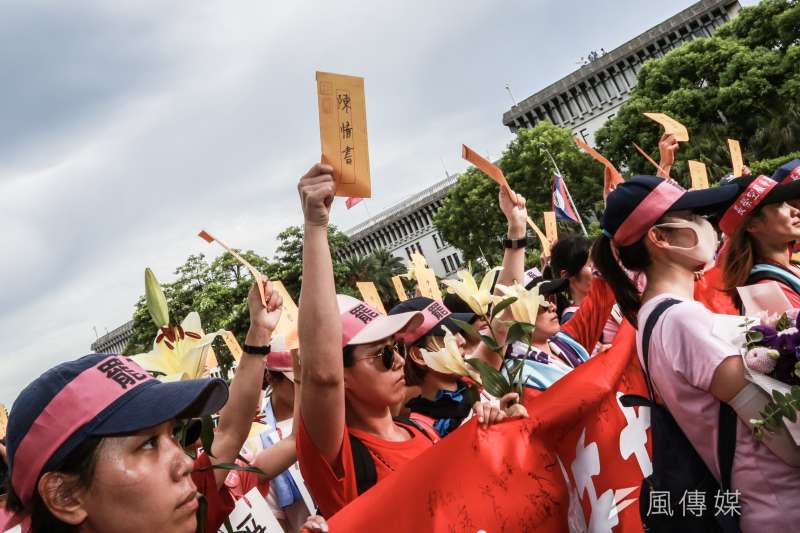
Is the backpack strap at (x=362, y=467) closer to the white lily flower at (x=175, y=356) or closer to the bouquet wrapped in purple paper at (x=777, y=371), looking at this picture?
the white lily flower at (x=175, y=356)

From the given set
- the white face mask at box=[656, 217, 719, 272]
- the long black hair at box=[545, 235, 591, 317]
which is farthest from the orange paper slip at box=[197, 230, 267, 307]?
the long black hair at box=[545, 235, 591, 317]

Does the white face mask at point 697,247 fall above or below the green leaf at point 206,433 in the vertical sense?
below

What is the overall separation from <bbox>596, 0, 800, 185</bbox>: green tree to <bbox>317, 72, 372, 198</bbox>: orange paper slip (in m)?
31.7

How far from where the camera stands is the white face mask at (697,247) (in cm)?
257

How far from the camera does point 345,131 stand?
206cm

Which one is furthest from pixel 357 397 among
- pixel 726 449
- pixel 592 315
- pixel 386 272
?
pixel 386 272

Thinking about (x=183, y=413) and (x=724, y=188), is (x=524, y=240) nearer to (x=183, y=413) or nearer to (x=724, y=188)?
(x=724, y=188)

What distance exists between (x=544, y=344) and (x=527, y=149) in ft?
132

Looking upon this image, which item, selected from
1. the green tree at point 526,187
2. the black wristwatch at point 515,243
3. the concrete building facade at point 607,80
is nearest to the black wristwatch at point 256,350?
the black wristwatch at point 515,243

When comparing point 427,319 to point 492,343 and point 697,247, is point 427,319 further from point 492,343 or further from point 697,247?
point 697,247

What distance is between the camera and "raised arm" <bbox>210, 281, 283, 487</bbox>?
8.20 ft

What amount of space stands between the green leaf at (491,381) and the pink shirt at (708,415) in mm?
508

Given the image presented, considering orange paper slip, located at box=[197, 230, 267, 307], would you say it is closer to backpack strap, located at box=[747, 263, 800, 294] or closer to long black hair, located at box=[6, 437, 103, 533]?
long black hair, located at box=[6, 437, 103, 533]

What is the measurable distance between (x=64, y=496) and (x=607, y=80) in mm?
59936
